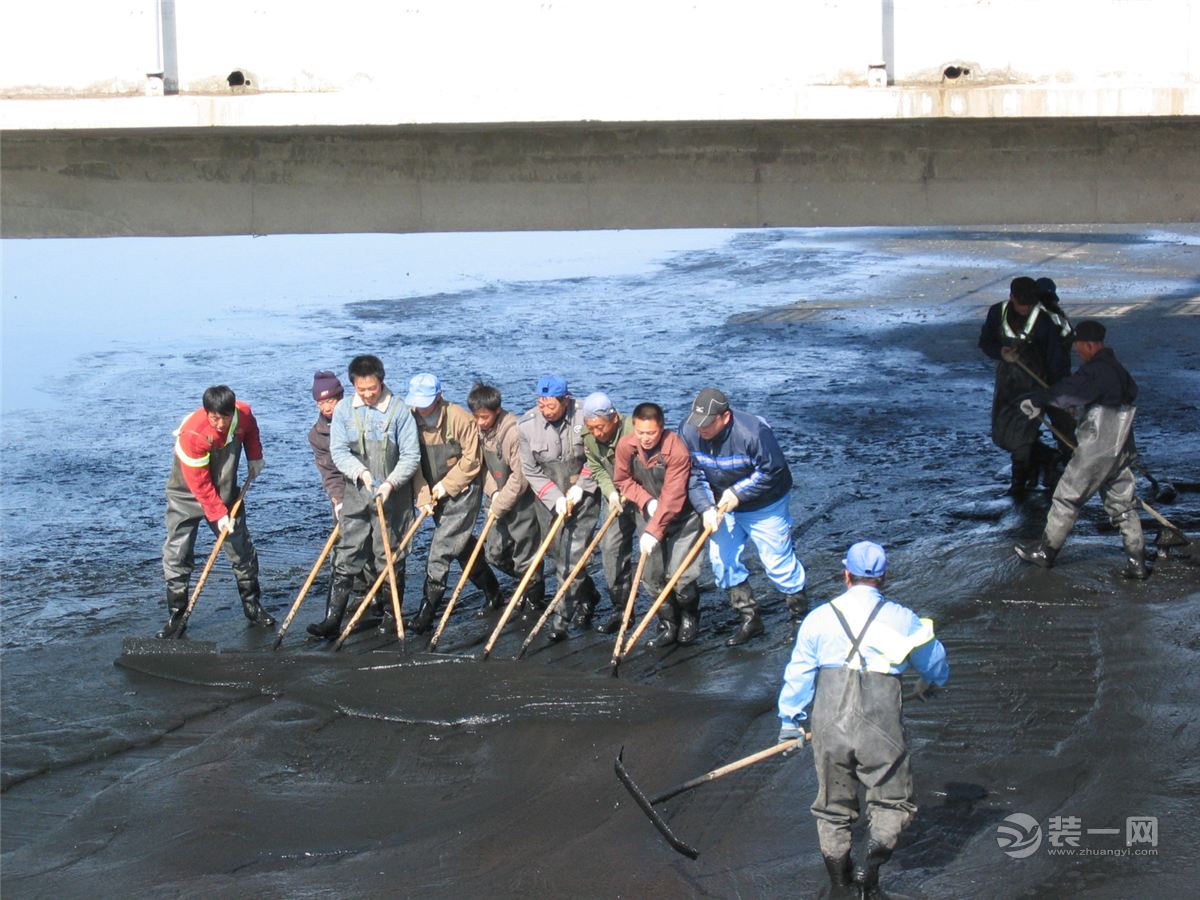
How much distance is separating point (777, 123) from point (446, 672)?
4.17 metres

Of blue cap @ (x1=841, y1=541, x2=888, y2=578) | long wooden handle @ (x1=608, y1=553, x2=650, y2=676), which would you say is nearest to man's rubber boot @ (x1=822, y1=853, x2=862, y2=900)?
blue cap @ (x1=841, y1=541, x2=888, y2=578)

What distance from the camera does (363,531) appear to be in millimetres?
8938

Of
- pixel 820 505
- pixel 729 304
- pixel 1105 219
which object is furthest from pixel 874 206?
pixel 729 304

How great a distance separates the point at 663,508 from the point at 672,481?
0.54 feet

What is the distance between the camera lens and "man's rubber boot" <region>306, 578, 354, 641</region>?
896 centimetres

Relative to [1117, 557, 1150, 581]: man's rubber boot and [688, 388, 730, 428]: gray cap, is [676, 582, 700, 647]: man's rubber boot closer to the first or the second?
[688, 388, 730, 428]: gray cap

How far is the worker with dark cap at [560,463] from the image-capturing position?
27.5ft

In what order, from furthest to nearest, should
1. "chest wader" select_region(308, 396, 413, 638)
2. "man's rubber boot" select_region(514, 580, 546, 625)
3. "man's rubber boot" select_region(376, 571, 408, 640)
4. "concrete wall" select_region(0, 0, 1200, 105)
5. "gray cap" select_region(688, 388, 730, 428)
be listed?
1. "man's rubber boot" select_region(514, 580, 546, 625)
2. "man's rubber boot" select_region(376, 571, 408, 640)
3. "concrete wall" select_region(0, 0, 1200, 105)
4. "chest wader" select_region(308, 396, 413, 638)
5. "gray cap" select_region(688, 388, 730, 428)

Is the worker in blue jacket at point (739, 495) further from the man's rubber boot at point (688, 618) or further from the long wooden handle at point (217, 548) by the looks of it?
the long wooden handle at point (217, 548)

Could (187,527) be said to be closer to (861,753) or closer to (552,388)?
(552,388)

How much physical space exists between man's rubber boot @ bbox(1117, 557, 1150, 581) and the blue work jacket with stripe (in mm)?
2501

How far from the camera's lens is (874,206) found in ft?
32.1

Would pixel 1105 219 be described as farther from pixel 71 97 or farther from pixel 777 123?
pixel 71 97

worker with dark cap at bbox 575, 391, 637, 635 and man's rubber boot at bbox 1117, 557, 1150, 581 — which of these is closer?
worker with dark cap at bbox 575, 391, 637, 635
